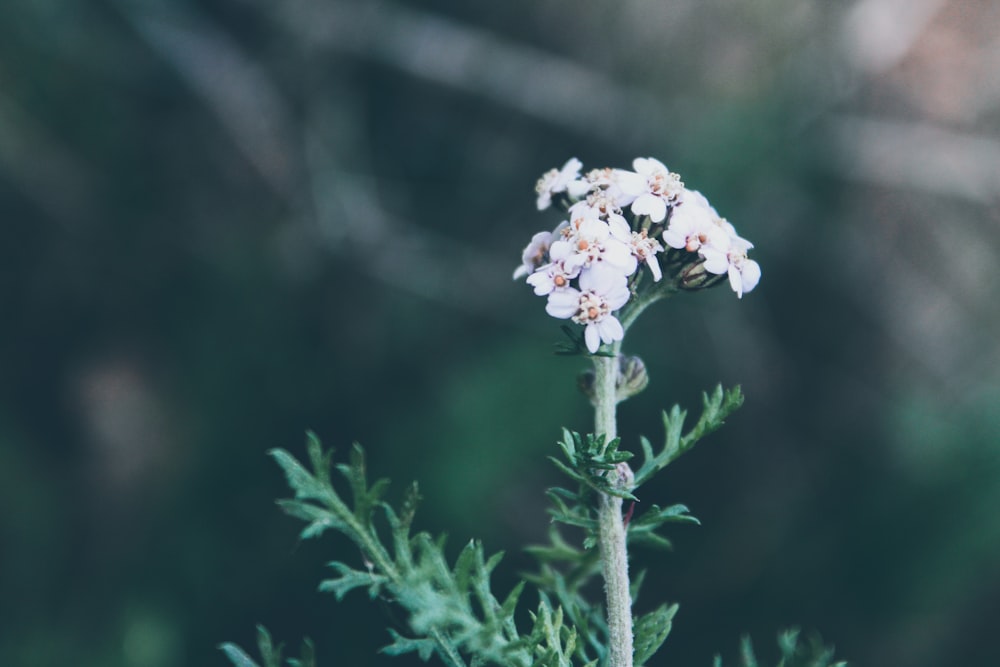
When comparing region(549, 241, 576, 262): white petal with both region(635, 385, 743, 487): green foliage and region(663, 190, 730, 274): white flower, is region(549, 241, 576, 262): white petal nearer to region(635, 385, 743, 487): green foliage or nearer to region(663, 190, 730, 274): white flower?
region(663, 190, 730, 274): white flower

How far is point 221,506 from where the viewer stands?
4527 millimetres

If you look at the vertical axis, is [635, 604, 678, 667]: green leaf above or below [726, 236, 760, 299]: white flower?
below

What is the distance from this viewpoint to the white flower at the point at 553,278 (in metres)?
1.69

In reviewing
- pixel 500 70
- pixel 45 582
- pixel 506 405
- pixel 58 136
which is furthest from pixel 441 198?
pixel 45 582

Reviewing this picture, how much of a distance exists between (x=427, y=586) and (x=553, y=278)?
70cm

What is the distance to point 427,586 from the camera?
167cm

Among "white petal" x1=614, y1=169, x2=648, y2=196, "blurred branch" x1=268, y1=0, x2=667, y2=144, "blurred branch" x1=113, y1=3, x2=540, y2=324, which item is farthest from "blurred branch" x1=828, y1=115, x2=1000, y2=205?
"white petal" x1=614, y1=169, x2=648, y2=196

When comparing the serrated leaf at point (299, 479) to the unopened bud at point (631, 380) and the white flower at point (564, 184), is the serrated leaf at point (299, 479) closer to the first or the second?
the unopened bud at point (631, 380)

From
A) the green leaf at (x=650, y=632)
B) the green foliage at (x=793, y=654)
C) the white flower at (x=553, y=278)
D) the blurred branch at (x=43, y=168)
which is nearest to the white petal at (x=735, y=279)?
the white flower at (x=553, y=278)

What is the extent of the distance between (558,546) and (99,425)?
430 centimetres

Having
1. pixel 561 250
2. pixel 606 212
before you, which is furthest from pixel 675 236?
pixel 561 250

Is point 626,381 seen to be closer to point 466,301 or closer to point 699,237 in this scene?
point 699,237

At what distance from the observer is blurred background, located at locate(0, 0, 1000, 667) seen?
4395mm

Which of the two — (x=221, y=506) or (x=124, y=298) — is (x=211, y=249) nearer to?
(x=124, y=298)
